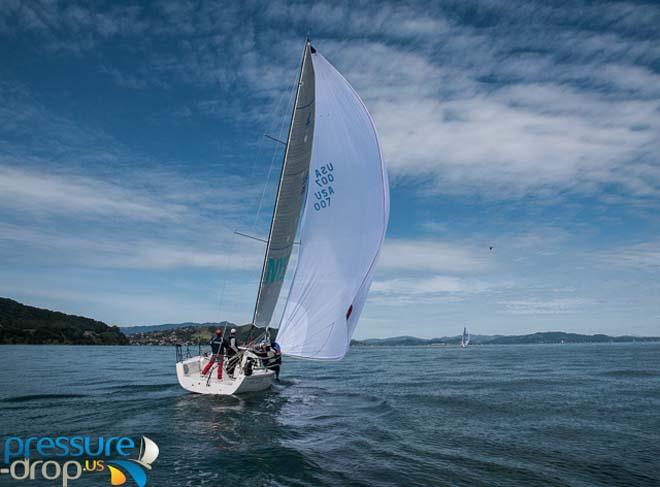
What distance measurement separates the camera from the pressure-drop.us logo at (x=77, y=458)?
26.3 feet

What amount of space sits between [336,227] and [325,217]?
55 centimetres

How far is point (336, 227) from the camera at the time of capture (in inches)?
570

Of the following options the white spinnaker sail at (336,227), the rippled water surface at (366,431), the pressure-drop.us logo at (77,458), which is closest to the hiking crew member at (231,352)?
the rippled water surface at (366,431)

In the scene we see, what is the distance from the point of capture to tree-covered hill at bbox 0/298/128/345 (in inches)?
3910

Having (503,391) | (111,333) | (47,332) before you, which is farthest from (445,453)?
(111,333)

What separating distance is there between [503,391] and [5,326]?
381 feet

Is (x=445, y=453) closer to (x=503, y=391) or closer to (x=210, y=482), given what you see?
(x=210, y=482)

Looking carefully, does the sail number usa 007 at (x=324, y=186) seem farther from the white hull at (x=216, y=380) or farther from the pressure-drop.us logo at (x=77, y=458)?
the pressure-drop.us logo at (x=77, y=458)

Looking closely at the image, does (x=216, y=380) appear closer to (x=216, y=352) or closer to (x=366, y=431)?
(x=216, y=352)

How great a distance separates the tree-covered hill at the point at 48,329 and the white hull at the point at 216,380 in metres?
106

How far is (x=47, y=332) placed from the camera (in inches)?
4126

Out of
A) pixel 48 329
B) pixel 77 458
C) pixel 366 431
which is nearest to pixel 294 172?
pixel 366 431

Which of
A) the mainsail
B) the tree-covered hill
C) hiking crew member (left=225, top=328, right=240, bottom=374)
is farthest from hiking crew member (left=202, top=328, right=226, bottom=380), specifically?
the tree-covered hill

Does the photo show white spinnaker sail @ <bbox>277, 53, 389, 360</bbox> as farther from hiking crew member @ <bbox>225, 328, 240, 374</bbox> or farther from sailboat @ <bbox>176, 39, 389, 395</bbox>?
hiking crew member @ <bbox>225, 328, 240, 374</bbox>
